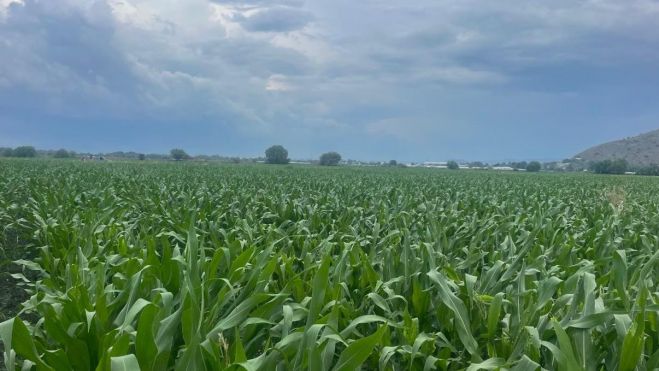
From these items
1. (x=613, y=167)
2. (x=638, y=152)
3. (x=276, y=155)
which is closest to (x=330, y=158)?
(x=276, y=155)

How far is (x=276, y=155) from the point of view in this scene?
11662 centimetres

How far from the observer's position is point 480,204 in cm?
1144

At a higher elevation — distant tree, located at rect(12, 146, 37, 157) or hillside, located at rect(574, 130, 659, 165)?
hillside, located at rect(574, 130, 659, 165)

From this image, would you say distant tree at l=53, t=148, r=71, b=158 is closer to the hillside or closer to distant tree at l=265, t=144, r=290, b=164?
distant tree at l=265, t=144, r=290, b=164

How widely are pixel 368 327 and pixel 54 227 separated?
17.8ft

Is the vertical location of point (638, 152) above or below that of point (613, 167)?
above

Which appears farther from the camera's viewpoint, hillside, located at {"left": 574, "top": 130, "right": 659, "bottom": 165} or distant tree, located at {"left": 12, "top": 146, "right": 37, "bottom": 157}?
hillside, located at {"left": 574, "top": 130, "right": 659, "bottom": 165}

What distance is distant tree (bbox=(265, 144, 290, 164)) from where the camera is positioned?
116256 mm

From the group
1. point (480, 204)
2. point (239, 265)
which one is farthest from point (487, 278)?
point (480, 204)

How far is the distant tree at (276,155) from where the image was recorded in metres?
116

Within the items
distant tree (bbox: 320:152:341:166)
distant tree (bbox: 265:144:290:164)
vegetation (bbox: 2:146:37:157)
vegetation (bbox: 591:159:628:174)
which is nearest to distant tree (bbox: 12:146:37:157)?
vegetation (bbox: 2:146:37:157)

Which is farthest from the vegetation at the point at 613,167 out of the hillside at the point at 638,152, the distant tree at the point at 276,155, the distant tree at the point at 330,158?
the hillside at the point at 638,152

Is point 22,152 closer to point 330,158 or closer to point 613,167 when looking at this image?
point 330,158

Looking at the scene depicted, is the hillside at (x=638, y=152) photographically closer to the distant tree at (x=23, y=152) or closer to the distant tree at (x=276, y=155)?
the distant tree at (x=276, y=155)
